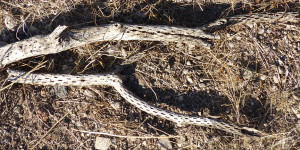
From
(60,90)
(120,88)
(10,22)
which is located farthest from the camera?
(10,22)

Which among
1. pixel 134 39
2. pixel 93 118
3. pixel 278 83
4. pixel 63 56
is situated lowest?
pixel 93 118

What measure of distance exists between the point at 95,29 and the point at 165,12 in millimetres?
834

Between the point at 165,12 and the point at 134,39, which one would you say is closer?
the point at 134,39

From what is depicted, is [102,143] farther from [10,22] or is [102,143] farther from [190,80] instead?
[10,22]

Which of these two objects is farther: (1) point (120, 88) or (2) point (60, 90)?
(2) point (60, 90)

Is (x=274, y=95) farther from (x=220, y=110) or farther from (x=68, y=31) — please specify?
(x=68, y=31)

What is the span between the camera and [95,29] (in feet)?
8.80

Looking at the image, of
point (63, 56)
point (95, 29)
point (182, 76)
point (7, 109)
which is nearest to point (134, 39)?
point (95, 29)

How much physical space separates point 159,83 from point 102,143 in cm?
90

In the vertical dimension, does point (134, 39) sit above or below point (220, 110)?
above

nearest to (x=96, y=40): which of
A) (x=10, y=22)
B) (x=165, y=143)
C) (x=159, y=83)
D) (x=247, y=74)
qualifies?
(x=159, y=83)

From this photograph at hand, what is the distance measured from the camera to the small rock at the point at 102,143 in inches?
105

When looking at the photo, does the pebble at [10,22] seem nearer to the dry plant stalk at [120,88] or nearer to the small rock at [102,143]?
the dry plant stalk at [120,88]

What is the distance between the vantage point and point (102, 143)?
2686 mm
